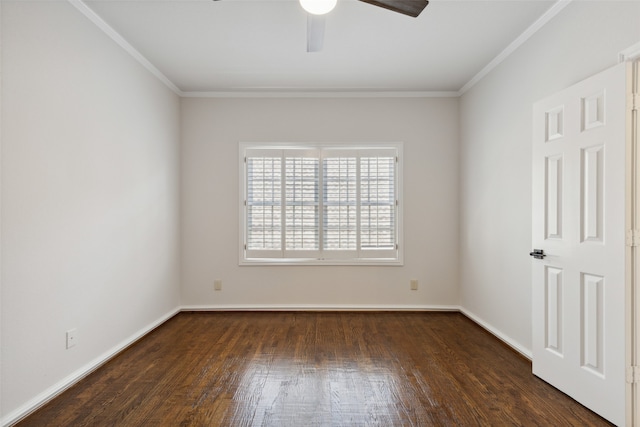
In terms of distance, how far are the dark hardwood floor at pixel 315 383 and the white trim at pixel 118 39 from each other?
268cm

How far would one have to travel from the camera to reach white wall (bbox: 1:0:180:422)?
2.22m

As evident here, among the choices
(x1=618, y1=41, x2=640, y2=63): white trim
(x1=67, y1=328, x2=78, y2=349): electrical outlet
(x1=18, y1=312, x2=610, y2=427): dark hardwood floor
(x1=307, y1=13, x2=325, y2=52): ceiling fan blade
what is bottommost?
(x1=18, y1=312, x2=610, y2=427): dark hardwood floor

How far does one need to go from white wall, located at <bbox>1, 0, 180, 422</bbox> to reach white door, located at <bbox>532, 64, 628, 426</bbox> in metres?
3.34

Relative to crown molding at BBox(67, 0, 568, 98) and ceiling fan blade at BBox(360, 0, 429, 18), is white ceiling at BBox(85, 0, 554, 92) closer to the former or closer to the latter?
crown molding at BBox(67, 0, 568, 98)

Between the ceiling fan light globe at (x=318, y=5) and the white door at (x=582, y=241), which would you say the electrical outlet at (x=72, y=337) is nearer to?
the ceiling fan light globe at (x=318, y=5)

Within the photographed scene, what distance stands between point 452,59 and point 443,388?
2990 millimetres

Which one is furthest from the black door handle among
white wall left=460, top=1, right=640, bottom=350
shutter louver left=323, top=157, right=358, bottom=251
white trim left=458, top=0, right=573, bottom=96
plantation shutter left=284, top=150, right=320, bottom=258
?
plantation shutter left=284, top=150, right=320, bottom=258

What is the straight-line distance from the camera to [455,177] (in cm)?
482

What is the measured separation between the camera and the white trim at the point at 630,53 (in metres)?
2.16

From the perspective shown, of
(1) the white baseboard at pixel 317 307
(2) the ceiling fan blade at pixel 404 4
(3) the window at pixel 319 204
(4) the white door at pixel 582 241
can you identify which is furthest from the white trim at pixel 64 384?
(4) the white door at pixel 582 241

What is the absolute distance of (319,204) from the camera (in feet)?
15.9

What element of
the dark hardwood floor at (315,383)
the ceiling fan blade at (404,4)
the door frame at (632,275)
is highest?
the ceiling fan blade at (404,4)

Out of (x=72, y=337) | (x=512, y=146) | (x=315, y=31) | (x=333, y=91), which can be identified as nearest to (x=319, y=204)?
(x=333, y=91)

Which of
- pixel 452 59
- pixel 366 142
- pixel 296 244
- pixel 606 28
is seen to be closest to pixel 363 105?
pixel 366 142
